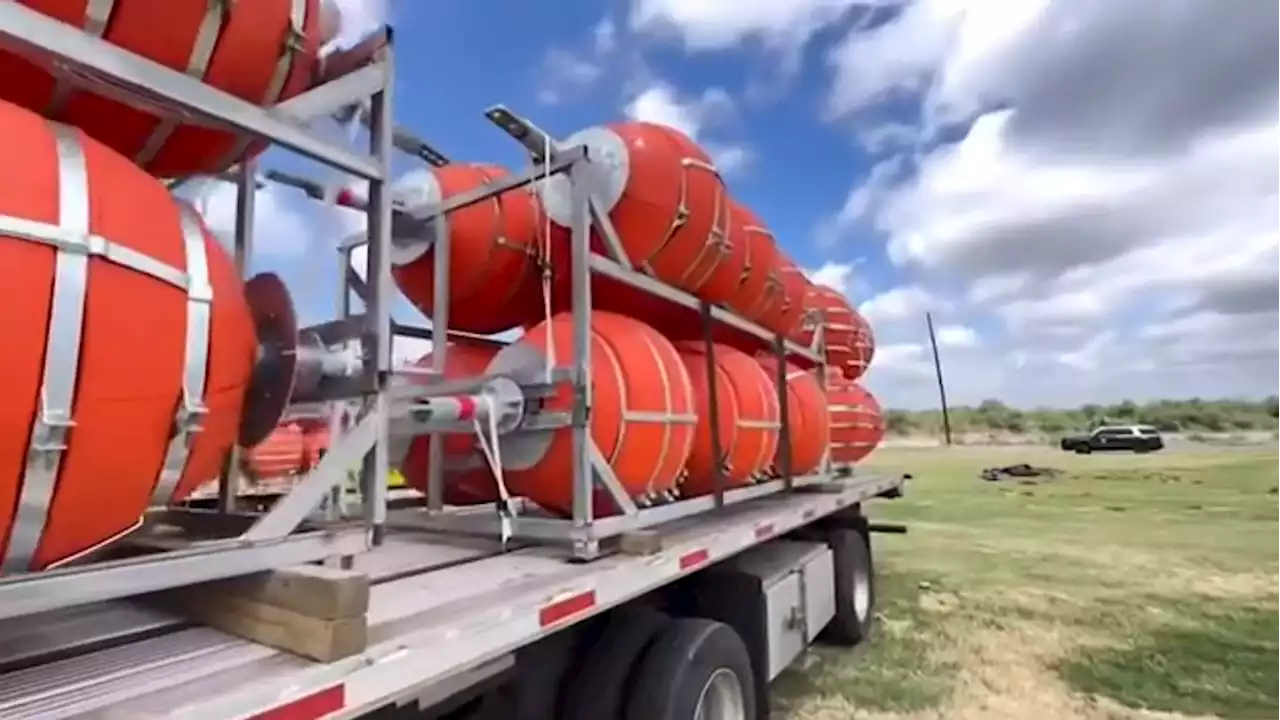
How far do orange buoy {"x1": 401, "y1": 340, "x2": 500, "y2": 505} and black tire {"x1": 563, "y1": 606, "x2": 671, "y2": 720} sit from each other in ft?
2.93

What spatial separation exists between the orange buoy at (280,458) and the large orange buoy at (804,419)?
3.05m

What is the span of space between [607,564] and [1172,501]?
17.2m

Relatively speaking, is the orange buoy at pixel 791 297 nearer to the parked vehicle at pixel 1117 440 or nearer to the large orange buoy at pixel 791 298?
the large orange buoy at pixel 791 298

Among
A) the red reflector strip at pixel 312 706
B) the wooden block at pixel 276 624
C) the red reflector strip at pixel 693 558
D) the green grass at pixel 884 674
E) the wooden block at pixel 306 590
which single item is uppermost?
the wooden block at pixel 306 590

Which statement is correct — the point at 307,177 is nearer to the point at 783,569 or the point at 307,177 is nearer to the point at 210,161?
the point at 210,161

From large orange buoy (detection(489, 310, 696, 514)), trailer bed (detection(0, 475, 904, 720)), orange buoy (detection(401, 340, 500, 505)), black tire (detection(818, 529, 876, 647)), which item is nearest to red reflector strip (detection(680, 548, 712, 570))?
trailer bed (detection(0, 475, 904, 720))

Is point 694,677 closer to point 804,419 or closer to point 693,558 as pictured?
point 693,558

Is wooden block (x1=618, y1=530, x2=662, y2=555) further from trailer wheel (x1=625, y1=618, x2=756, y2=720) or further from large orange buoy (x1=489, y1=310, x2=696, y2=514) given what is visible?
trailer wheel (x1=625, y1=618, x2=756, y2=720)

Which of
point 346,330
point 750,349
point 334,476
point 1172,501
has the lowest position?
point 1172,501

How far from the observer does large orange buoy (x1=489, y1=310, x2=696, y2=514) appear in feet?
11.1

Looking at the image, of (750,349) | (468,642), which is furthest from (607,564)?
(750,349)

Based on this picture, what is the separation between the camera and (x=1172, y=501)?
16.4 m

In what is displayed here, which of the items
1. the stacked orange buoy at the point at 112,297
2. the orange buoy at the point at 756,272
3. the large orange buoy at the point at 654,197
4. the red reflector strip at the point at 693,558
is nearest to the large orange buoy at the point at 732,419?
the orange buoy at the point at 756,272

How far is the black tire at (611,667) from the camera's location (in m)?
3.15
